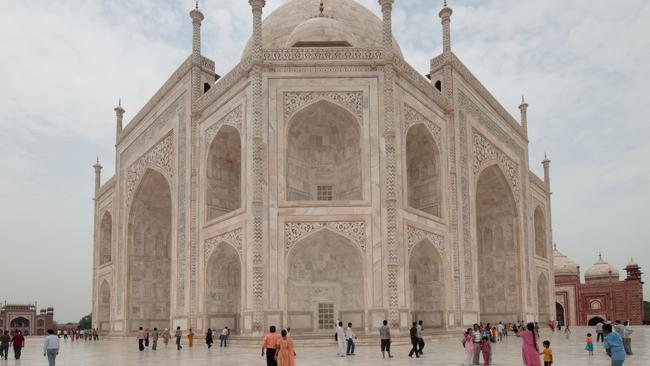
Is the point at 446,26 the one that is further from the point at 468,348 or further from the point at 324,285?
the point at 468,348

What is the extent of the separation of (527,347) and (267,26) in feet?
74.2

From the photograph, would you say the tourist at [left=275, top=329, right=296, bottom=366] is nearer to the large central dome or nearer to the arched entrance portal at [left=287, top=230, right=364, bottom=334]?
the arched entrance portal at [left=287, top=230, right=364, bottom=334]

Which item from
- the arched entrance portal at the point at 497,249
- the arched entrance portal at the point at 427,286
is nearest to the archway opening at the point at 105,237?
the arched entrance portal at the point at 427,286

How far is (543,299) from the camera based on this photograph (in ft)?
107

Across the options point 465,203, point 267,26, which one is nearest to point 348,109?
point 465,203

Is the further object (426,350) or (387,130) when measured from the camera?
(387,130)

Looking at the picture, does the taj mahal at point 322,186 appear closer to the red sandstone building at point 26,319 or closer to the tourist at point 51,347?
the tourist at point 51,347

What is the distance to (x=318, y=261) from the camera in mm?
19250

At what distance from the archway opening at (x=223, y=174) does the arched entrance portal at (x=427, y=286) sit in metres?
6.80

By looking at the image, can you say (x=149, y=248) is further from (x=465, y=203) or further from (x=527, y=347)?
(x=527, y=347)

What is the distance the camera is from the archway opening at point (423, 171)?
2167 centimetres

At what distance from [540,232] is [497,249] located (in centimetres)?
708

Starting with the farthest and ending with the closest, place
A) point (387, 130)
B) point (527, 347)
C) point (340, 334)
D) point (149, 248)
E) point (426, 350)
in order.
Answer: point (149, 248)
point (387, 130)
point (426, 350)
point (340, 334)
point (527, 347)

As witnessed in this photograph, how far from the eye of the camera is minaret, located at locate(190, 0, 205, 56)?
893 inches
